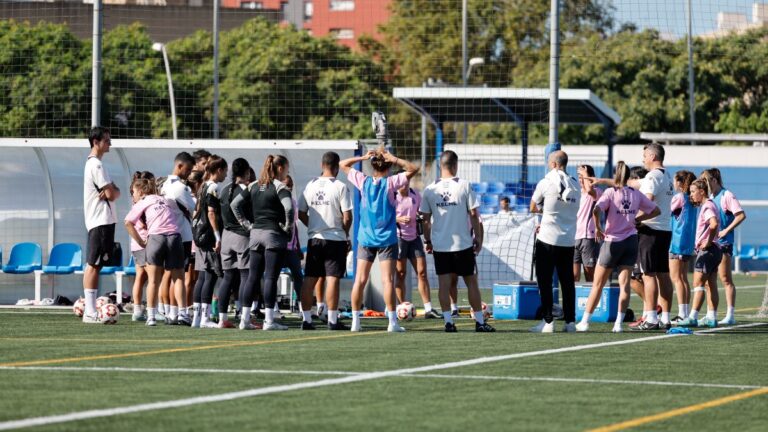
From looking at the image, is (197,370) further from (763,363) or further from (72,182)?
(72,182)

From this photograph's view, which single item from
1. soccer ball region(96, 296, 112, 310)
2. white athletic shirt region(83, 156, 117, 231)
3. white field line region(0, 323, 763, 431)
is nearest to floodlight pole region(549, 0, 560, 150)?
white athletic shirt region(83, 156, 117, 231)

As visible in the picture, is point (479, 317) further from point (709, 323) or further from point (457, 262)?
point (709, 323)

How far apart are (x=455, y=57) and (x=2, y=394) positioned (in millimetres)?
60072

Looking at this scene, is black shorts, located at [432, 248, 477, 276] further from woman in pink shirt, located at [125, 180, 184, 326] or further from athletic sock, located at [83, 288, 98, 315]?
athletic sock, located at [83, 288, 98, 315]

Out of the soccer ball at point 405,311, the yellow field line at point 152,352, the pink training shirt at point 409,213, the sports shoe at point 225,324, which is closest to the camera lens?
the yellow field line at point 152,352

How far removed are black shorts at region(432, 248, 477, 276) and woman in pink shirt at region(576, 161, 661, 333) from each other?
1.38m

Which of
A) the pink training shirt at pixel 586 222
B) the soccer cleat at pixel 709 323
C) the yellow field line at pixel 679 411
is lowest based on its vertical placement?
the soccer cleat at pixel 709 323

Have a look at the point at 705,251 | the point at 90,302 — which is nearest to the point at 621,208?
the point at 705,251

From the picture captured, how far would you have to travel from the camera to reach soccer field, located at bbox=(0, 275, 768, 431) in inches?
298

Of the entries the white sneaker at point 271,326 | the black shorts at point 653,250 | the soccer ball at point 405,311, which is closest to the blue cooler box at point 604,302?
the black shorts at point 653,250

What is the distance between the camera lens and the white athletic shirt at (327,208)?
1487cm

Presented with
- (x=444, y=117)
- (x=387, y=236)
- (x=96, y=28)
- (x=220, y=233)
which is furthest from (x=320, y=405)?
(x=444, y=117)

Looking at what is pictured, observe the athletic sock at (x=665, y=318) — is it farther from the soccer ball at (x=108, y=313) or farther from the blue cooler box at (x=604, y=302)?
the soccer ball at (x=108, y=313)

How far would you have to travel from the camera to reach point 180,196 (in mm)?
15922
